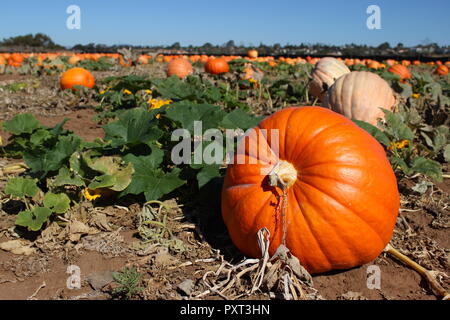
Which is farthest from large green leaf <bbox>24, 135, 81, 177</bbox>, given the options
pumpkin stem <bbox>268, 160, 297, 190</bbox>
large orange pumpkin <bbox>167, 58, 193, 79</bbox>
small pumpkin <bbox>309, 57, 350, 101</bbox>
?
large orange pumpkin <bbox>167, 58, 193, 79</bbox>

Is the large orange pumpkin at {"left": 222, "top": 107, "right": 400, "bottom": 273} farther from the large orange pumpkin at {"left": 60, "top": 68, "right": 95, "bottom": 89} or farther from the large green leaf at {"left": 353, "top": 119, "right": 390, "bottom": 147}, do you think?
the large orange pumpkin at {"left": 60, "top": 68, "right": 95, "bottom": 89}

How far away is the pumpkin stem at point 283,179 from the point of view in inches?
80.9

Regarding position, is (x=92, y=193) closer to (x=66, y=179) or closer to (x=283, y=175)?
(x=66, y=179)

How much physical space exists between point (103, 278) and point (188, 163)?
1.02 metres

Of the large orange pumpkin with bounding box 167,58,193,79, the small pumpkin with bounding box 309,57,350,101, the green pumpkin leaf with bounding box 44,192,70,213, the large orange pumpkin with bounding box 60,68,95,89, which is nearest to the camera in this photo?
the green pumpkin leaf with bounding box 44,192,70,213

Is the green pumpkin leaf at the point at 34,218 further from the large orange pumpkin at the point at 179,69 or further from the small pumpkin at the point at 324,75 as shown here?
the large orange pumpkin at the point at 179,69

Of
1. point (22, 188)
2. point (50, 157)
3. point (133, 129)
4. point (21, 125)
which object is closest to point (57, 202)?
point (22, 188)

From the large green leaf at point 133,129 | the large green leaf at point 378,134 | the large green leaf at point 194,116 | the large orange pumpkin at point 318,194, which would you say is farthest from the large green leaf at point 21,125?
the large green leaf at point 378,134

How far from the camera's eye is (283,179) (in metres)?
2.15

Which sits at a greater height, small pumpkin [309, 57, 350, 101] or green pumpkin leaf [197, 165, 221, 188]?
small pumpkin [309, 57, 350, 101]

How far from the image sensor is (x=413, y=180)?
3.47m

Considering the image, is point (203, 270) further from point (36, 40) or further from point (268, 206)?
point (36, 40)

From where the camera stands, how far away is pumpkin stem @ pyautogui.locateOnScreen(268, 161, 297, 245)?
2.05 metres
